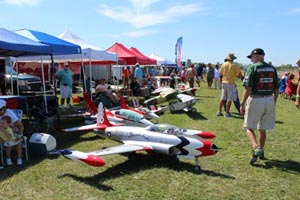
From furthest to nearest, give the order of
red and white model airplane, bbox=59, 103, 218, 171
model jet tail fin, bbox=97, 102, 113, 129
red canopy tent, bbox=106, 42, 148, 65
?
red canopy tent, bbox=106, 42, 148, 65
model jet tail fin, bbox=97, 102, 113, 129
red and white model airplane, bbox=59, 103, 218, 171

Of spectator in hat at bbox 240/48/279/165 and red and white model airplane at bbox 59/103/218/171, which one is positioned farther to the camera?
spectator in hat at bbox 240/48/279/165

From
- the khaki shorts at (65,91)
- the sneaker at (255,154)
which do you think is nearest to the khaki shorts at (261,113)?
the sneaker at (255,154)

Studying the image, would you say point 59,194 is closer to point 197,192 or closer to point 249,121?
point 197,192

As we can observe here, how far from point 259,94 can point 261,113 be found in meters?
0.32

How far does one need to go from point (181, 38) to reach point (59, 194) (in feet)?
86.3

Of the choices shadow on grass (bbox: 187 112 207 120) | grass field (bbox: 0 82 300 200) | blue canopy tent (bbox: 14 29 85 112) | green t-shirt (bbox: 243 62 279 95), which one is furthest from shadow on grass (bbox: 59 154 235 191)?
shadow on grass (bbox: 187 112 207 120)

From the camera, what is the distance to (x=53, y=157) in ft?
21.4

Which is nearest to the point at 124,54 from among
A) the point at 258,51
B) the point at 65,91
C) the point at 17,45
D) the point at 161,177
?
the point at 65,91

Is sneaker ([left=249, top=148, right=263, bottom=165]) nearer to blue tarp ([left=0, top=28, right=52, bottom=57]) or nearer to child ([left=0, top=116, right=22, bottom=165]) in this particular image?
child ([left=0, top=116, right=22, bottom=165])

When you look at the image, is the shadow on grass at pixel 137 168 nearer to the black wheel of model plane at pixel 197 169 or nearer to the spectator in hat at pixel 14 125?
the black wheel of model plane at pixel 197 169

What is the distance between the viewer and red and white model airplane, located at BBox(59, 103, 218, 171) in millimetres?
5324

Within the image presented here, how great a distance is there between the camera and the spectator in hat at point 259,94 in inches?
225

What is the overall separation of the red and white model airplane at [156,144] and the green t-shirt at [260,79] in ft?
3.87

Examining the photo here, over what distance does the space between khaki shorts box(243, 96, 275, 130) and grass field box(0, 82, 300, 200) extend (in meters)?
0.70
